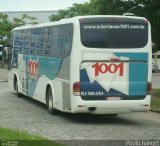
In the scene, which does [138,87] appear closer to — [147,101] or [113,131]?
[147,101]

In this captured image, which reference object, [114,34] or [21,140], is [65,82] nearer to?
[114,34]

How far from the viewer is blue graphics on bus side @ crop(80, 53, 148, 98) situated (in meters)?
17.0

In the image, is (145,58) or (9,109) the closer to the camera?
(145,58)

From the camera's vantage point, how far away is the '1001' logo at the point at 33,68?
22.1 meters

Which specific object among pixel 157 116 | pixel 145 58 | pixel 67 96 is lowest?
pixel 157 116

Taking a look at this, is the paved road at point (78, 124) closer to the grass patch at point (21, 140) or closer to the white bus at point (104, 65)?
the white bus at point (104, 65)

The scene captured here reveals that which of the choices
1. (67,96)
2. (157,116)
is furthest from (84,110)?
(157,116)

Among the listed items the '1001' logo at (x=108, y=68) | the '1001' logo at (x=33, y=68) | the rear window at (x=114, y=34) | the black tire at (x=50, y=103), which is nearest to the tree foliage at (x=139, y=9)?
Result: the '1001' logo at (x=33, y=68)

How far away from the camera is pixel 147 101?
1753 cm

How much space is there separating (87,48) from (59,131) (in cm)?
321

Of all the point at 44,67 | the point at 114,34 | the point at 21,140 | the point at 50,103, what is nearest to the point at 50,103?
the point at 50,103

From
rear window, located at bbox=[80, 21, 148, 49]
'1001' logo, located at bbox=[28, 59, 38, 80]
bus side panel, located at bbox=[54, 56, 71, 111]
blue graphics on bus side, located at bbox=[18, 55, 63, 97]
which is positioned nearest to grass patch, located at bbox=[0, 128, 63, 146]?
bus side panel, located at bbox=[54, 56, 71, 111]

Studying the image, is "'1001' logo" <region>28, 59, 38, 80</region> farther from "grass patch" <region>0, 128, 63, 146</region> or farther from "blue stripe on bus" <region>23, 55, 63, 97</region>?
"grass patch" <region>0, 128, 63, 146</region>

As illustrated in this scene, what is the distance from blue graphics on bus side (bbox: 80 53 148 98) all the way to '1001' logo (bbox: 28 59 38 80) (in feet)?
17.7
